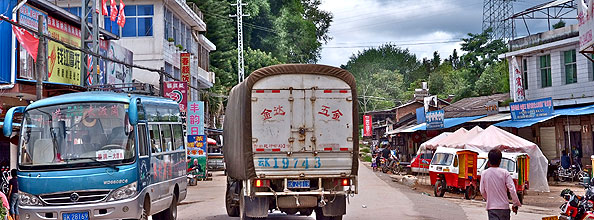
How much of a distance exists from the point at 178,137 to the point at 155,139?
217 cm

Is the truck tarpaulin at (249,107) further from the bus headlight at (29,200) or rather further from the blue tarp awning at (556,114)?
the blue tarp awning at (556,114)

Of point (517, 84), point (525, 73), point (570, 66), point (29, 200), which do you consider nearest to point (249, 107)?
point (29, 200)

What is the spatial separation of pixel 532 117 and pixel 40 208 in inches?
946

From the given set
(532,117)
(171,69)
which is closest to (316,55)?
(171,69)

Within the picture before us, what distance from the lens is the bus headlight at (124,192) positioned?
11.9m

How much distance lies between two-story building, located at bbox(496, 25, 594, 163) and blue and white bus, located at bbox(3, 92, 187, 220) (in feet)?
70.2

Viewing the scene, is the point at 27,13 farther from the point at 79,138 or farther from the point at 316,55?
the point at 316,55

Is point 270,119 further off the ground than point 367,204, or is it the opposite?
point 270,119

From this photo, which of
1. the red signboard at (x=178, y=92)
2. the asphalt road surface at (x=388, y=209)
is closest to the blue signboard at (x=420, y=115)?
the red signboard at (x=178, y=92)

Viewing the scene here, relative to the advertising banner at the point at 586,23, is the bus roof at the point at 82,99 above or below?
Answer: below

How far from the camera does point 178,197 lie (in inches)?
617

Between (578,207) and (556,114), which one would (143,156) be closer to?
(578,207)

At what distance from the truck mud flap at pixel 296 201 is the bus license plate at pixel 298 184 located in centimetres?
19

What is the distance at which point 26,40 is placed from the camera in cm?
2066
